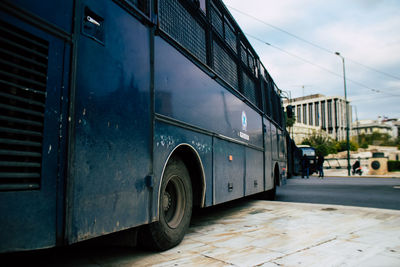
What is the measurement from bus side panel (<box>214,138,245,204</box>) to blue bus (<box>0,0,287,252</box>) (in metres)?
0.04

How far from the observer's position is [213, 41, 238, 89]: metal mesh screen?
4.78 metres

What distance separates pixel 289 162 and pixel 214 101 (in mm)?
8321

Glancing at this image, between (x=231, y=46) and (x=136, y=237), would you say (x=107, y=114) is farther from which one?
(x=231, y=46)

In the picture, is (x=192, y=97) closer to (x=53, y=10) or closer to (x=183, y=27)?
(x=183, y=27)

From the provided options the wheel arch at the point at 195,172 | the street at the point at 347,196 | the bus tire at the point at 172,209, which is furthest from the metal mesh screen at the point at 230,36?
the street at the point at 347,196

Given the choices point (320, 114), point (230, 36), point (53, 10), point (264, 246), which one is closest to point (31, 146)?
point (53, 10)

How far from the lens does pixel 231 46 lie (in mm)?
5590

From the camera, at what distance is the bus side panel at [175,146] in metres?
2.96

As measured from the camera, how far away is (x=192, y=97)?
149 inches

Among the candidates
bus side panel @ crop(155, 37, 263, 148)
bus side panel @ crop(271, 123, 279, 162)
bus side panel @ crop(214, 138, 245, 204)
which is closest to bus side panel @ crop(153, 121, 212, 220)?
bus side panel @ crop(155, 37, 263, 148)

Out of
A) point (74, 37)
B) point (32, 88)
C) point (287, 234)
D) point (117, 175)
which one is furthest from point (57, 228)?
point (287, 234)

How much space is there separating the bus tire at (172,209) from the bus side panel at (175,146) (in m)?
0.19

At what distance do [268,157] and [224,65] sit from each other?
11.7ft

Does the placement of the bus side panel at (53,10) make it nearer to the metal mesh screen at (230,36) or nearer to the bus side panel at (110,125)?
the bus side panel at (110,125)
